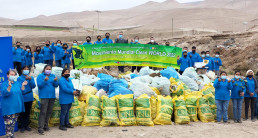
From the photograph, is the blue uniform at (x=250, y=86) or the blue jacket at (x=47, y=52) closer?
the blue uniform at (x=250, y=86)

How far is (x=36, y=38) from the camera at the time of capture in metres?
33.6

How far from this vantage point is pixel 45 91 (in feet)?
19.1

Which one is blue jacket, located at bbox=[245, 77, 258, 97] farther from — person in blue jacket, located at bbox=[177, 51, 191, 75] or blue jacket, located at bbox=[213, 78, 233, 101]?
person in blue jacket, located at bbox=[177, 51, 191, 75]

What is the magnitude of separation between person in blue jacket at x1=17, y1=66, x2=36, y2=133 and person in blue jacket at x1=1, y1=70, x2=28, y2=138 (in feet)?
1.10

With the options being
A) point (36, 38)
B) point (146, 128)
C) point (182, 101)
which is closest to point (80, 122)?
point (146, 128)

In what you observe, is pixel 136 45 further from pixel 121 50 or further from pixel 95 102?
pixel 95 102

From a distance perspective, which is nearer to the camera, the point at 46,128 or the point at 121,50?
the point at 46,128

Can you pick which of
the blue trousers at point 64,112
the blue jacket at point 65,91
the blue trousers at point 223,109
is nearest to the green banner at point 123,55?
the blue trousers at point 64,112

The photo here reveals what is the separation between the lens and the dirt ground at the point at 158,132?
594 cm

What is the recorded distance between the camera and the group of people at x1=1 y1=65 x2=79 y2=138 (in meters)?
5.30

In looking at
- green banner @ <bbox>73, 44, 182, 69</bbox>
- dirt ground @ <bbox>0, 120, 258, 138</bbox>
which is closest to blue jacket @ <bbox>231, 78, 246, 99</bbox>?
dirt ground @ <bbox>0, 120, 258, 138</bbox>

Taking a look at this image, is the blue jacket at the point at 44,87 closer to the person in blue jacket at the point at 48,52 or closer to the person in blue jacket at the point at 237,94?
the person in blue jacket at the point at 237,94

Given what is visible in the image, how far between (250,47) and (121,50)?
1038cm

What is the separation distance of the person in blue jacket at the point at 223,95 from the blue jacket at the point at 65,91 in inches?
145
